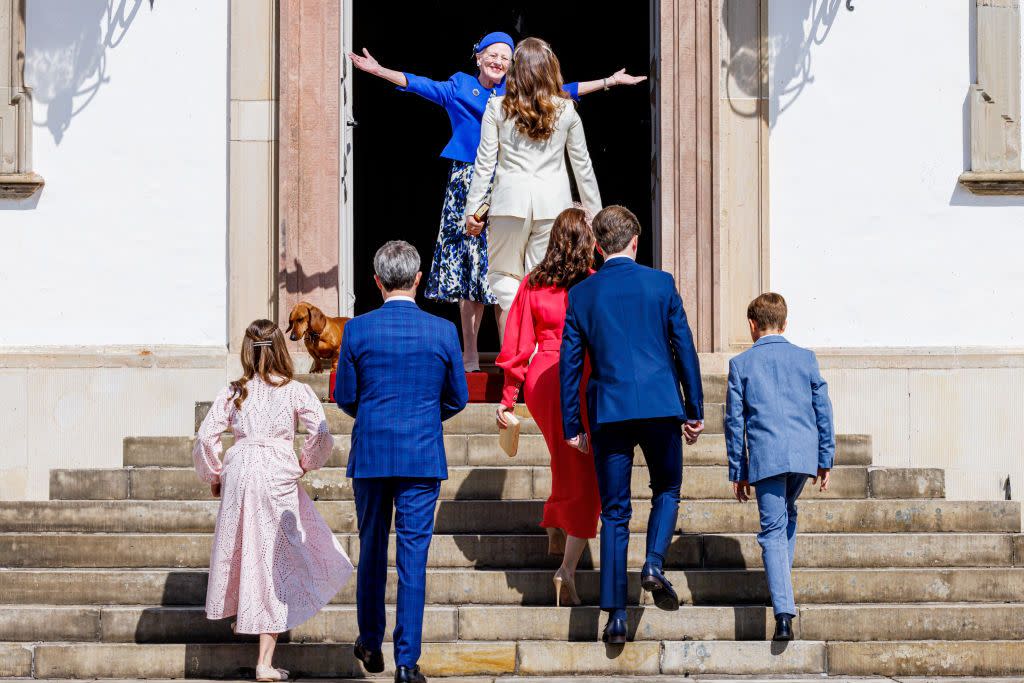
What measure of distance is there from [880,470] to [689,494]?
3.30 ft

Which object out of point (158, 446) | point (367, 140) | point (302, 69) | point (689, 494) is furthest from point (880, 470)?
point (367, 140)

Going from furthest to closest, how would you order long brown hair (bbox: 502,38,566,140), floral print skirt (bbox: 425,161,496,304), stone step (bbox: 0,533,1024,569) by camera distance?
floral print skirt (bbox: 425,161,496,304) → long brown hair (bbox: 502,38,566,140) → stone step (bbox: 0,533,1024,569)

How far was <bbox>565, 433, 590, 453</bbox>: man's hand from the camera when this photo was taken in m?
6.83

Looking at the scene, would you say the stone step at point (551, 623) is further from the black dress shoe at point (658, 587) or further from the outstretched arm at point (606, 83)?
the outstretched arm at point (606, 83)

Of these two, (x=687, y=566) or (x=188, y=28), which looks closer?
(x=687, y=566)

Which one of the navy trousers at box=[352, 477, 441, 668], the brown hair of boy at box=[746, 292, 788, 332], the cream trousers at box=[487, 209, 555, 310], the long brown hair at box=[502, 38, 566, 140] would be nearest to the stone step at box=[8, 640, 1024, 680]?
the navy trousers at box=[352, 477, 441, 668]

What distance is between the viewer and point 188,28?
10336mm

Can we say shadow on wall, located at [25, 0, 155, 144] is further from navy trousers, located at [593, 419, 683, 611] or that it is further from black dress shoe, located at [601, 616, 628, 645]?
black dress shoe, located at [601, 616, 628, 645]

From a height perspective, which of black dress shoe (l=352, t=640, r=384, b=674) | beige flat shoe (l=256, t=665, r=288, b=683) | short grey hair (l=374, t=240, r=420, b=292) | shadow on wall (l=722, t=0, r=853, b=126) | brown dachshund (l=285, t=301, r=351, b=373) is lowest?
beige flat shoe (l=256, t=665, r=288, b=683)

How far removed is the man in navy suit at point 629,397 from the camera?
659 cm

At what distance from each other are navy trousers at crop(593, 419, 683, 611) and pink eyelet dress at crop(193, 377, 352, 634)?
109cm

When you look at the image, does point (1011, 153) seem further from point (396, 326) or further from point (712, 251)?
point (396, 326)

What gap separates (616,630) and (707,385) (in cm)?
288

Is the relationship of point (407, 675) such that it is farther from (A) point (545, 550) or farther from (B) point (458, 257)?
(B) point (458, 257)
